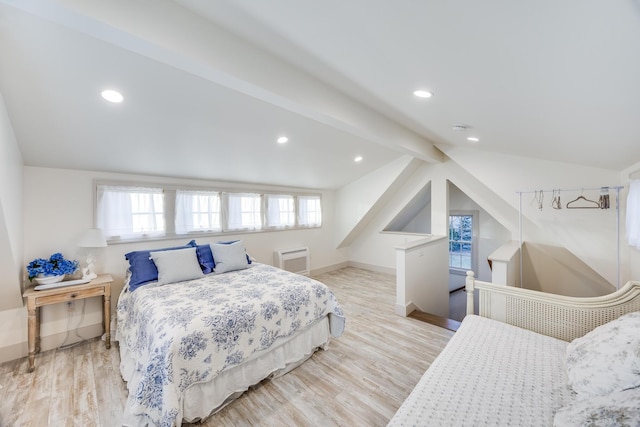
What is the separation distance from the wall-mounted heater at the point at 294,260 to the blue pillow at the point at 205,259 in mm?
1646

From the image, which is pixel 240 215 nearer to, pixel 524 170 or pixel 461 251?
pixel 524 170

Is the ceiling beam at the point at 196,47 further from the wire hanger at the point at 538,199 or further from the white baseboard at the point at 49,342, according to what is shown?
the white baseboard at the point at 49,342

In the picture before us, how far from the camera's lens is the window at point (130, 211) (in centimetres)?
295

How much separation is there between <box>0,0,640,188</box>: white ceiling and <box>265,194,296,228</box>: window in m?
1.84

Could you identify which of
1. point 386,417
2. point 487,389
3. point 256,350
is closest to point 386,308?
point 386,417

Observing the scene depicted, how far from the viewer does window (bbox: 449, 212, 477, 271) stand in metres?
6.00

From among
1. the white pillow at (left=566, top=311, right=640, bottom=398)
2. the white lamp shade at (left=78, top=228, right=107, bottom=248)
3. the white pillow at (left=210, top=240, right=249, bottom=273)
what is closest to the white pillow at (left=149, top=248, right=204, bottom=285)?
the white pillow at (left=210, top=240, right=249, bottom=273)

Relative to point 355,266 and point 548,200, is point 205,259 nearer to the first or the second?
point 355,266

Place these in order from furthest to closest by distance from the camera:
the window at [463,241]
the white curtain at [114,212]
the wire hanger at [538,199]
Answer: the window at [463,241] < the wire hanger at [538,199] < the white curtain at [114,212]

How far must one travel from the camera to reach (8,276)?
219cm

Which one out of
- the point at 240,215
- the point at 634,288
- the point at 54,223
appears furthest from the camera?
the point at 240,215

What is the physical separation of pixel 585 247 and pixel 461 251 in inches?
136

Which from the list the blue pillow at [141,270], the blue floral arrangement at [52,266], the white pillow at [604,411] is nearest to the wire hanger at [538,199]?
the white pillow at [604,411]

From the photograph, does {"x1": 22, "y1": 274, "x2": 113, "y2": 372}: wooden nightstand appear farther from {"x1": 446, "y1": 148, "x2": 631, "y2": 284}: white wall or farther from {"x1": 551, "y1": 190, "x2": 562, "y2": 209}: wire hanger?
{"x1": 551, "y1": 190, "x2": 562, "y2": 209}: wire hanger
